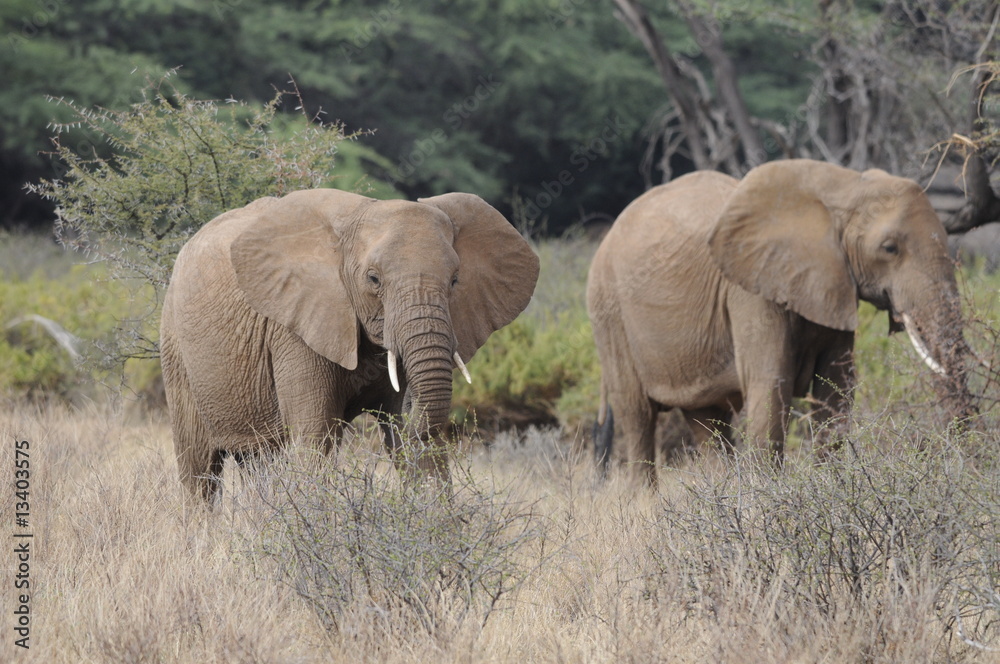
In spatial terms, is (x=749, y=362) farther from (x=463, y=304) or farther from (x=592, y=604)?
(x=592, y=604)

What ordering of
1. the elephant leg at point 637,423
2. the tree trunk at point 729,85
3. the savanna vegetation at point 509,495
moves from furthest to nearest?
the tree trunk at point 729,85, the elephant leg at point 637,423, the savanna vegetation at point 509,495

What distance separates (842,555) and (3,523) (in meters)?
3.34

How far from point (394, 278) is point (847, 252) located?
292 centimetres

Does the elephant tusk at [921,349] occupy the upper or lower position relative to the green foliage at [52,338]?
upper

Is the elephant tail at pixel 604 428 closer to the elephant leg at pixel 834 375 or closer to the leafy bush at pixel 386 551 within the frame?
the elephant leg at pixel 834 375

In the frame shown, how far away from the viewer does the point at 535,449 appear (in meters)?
9.03

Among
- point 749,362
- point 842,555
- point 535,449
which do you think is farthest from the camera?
point 535,449

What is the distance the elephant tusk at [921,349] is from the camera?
6.86m

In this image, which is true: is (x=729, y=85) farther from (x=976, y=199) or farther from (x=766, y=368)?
(x=766, y=368)

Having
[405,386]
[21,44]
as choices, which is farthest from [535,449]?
[21,44]

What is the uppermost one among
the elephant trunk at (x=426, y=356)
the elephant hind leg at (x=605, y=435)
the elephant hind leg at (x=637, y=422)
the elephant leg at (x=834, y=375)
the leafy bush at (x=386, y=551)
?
the elephant trunk at (x=426, y=356)

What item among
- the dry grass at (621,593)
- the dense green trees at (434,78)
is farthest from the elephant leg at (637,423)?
the dense green trees at (434,78)

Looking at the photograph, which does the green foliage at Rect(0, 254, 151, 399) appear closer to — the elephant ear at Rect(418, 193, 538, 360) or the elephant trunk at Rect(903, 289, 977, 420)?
the elephant ear at Rect(418, 193, 538, 360)

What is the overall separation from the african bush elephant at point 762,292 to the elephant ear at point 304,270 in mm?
2022
